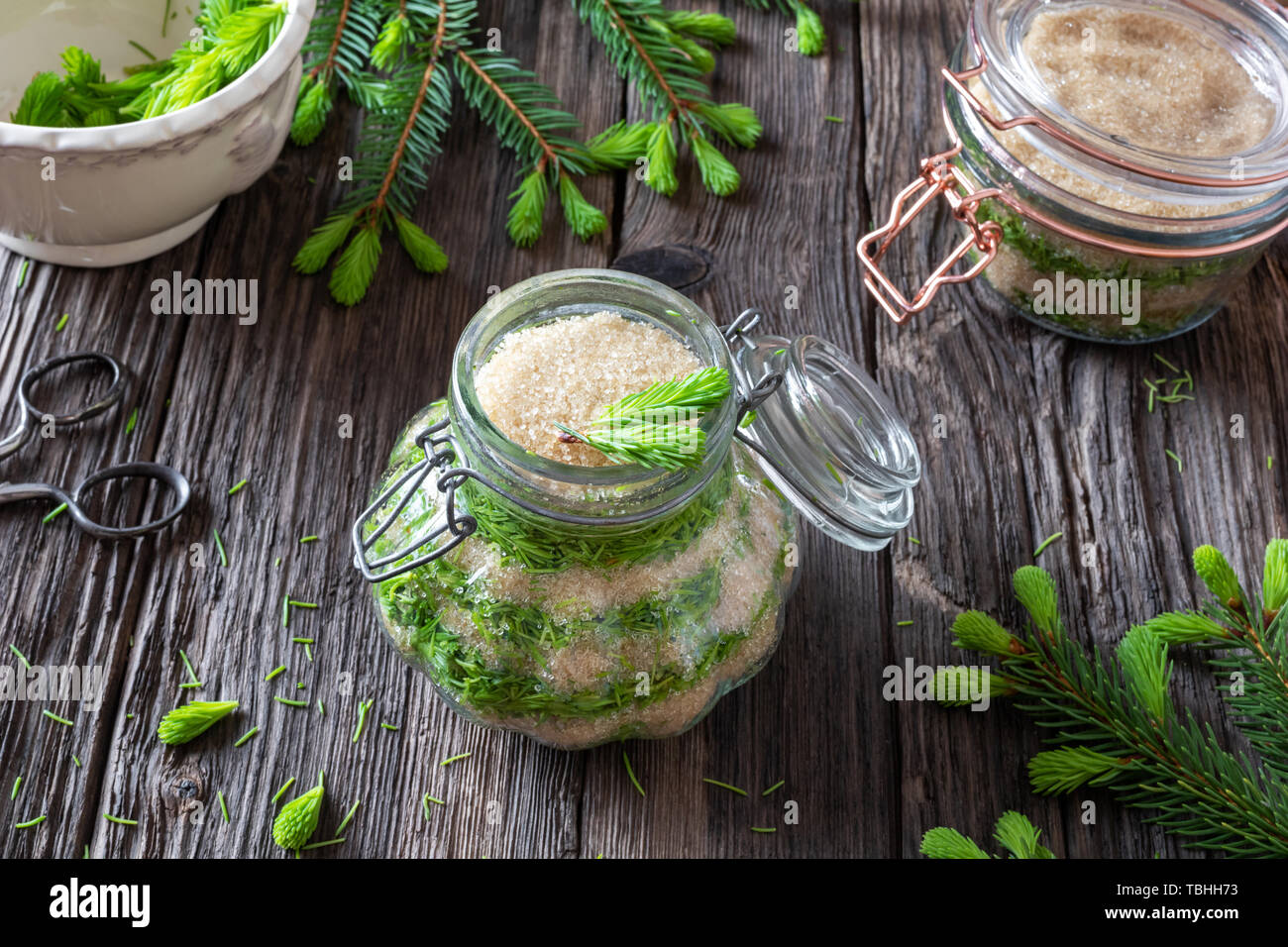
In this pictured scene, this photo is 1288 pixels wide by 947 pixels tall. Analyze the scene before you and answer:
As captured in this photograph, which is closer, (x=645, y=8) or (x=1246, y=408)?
(x=1246, y=408)

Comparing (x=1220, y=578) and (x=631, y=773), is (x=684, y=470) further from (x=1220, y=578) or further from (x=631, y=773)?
(x=1220, y=578)

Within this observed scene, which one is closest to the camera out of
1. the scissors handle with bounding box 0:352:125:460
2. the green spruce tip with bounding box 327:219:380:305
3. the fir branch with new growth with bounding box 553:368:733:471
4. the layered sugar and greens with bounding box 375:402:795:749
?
the fir branch with new growth with bounding box 553:368:733:471

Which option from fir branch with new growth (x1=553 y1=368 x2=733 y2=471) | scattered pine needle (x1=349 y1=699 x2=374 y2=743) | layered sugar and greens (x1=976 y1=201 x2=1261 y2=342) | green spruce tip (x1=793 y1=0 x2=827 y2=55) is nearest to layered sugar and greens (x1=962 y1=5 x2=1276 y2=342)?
layered sugar and greens (x1=976 y1=201 x2=1261 y2=342)

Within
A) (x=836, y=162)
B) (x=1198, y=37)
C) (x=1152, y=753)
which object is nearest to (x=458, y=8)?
(x=836, y=162)

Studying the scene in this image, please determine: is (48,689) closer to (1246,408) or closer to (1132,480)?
(1132,480)

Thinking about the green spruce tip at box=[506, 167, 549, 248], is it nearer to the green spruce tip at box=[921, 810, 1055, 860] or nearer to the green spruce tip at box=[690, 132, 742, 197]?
the green spruce tip at box=[690, 132, 742, 197]
